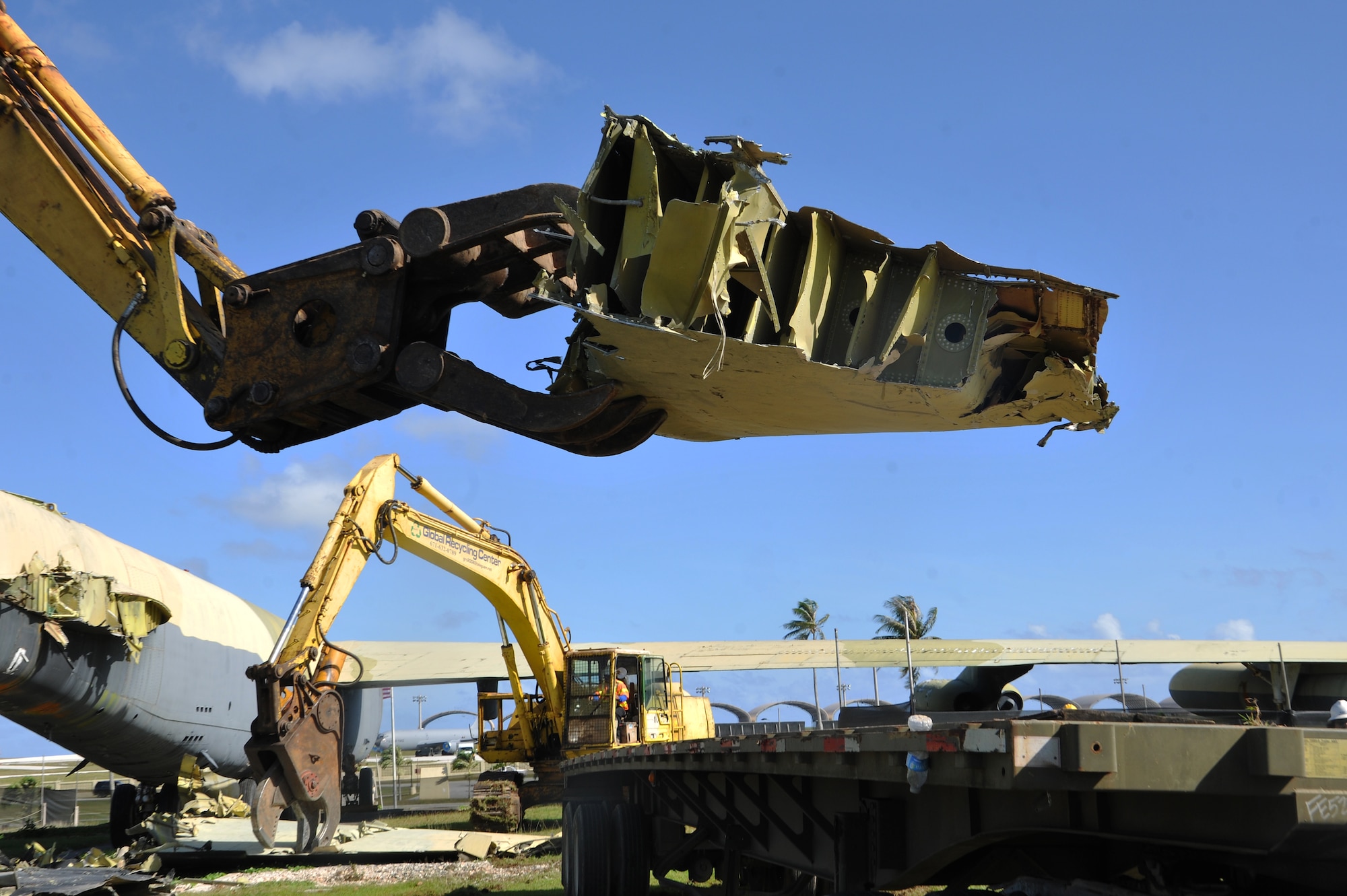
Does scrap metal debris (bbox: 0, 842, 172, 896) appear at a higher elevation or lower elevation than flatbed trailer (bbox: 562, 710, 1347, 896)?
lower

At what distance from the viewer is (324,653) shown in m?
13.1

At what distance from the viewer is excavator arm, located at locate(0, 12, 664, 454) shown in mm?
→ 5820

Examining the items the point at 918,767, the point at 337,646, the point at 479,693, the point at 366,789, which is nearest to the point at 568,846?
the point at 337,646

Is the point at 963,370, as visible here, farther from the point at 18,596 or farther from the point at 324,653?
the point at 18,596

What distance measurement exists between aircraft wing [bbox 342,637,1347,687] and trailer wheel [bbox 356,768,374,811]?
2650 millimetres

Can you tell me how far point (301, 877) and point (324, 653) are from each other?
363cm

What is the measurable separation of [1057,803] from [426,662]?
31.0 m

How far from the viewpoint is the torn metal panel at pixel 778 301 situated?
5.13 metres

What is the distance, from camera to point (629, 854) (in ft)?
29.8

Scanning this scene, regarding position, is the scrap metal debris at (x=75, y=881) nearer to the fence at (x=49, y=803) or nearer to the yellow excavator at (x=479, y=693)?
the yellow excavator at (x=479, y=693)

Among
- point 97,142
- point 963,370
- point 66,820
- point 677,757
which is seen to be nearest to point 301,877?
point 677,757

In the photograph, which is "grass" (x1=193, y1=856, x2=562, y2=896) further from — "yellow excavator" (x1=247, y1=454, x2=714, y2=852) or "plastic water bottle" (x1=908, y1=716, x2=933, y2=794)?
"plastic water bottle" (x1=908, y1=716, x2=933, y2=794)

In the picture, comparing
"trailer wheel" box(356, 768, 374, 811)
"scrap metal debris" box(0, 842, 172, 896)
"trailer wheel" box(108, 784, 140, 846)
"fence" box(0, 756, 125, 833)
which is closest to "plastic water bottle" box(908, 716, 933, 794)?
"scrap metal debris" box(0, 842, 172, 896)

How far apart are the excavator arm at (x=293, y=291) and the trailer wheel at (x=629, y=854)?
447cm
